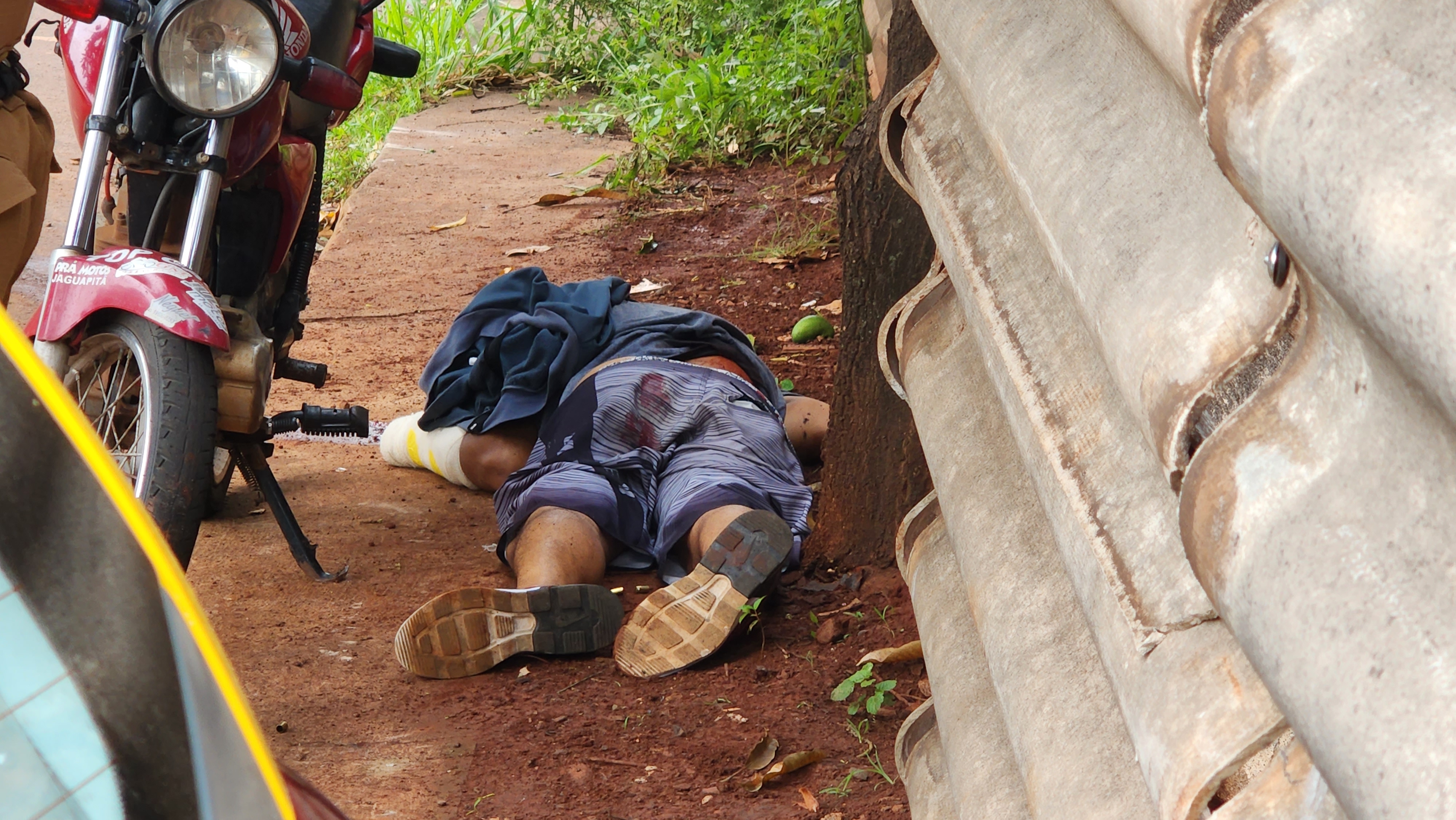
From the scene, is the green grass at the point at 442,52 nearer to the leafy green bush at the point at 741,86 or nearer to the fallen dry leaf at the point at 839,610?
the leafy green bush at the point at 741,86

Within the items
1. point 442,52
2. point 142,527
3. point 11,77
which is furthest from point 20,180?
point 442,52

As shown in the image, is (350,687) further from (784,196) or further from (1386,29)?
(784,196)

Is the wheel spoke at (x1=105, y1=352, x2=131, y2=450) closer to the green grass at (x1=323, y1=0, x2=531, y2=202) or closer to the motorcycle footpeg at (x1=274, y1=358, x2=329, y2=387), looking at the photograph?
the motorcycle footpeg at (x1=274, y1=358, x2=329, y2=387)

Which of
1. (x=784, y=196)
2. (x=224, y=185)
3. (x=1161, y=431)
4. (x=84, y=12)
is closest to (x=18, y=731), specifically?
(x=1161, y=431)

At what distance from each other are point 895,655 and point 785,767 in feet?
1.53

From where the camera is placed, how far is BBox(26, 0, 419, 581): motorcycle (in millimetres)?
2336

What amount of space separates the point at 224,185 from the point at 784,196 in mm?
3822

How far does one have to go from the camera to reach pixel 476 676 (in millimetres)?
2736

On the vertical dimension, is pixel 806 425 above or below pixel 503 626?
below

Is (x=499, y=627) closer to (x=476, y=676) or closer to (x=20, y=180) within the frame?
(x=476, y=676)

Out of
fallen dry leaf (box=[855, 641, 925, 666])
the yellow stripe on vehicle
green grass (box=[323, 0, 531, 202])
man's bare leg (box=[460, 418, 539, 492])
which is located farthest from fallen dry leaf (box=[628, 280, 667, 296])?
the yellow stripe on vehicle

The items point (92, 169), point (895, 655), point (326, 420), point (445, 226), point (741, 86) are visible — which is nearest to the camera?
point (92, 169)

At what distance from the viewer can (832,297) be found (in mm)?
5172

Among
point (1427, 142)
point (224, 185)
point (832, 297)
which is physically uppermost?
point (1427, 142)
